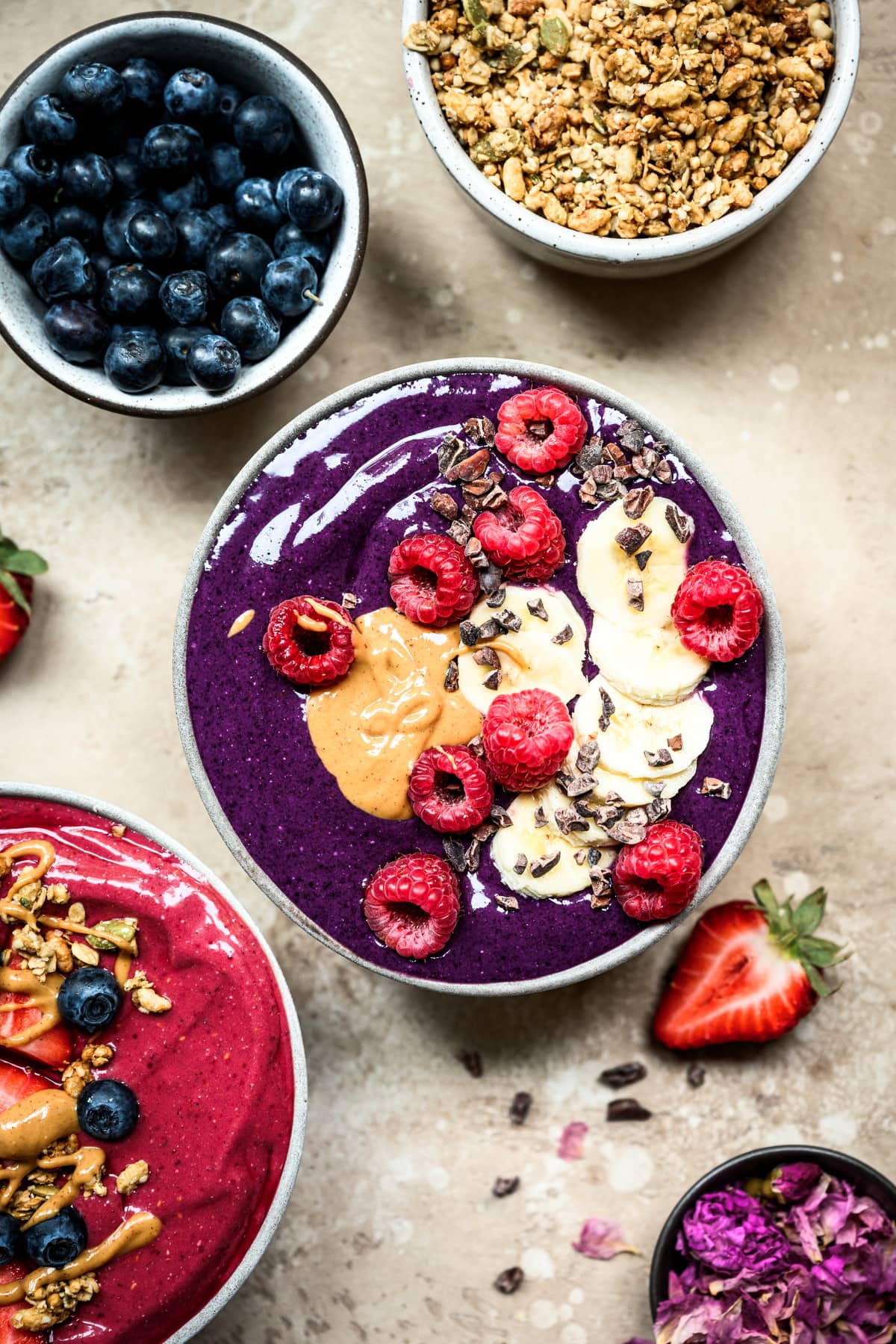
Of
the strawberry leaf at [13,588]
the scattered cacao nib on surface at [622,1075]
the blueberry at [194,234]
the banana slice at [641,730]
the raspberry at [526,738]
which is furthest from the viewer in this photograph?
the scattered cacao nib on surface at [622,1075]

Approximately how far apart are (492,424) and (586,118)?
52cm

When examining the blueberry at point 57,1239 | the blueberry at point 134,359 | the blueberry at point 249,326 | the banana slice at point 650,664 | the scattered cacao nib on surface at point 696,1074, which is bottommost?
the scattered cacao nib on surface at point 696,1074

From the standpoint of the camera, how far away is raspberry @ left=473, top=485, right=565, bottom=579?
168 centimetres

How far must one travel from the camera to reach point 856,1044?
6.89 ft

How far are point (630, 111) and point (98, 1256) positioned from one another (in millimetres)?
1924

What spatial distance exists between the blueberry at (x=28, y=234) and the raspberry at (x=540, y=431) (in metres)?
0.78

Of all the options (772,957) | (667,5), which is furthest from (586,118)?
(772,957)

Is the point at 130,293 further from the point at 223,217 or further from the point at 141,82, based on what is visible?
the point at 141,82

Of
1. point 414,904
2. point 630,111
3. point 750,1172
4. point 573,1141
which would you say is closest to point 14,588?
point 414,904

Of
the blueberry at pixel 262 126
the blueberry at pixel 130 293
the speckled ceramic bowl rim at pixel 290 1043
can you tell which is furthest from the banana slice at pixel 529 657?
the blueberry at pixel 262 126

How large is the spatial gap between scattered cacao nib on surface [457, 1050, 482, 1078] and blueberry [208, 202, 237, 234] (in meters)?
1.49

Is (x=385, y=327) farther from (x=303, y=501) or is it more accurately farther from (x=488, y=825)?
(x=488, y=825)

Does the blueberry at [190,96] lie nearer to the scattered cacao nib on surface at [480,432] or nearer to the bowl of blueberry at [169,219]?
the bowl of blueberry at [169,219]

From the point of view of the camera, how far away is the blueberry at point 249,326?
1793 mm
